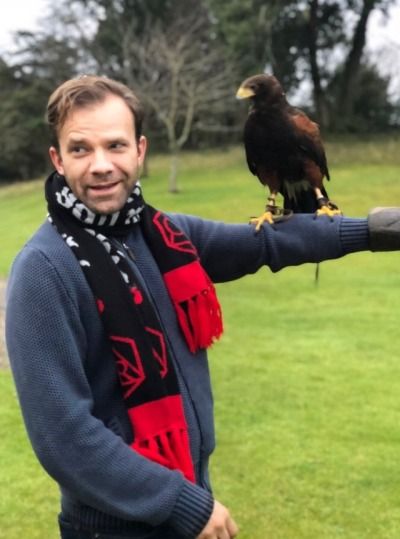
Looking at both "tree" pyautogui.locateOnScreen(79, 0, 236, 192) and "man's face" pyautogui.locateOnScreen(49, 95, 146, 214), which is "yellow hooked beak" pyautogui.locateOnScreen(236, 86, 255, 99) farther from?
"tree" pyautogui.locateOnScreen(79, 0, 236, 192)

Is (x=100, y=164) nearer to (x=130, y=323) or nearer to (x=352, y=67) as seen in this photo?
(x=130, y=323)

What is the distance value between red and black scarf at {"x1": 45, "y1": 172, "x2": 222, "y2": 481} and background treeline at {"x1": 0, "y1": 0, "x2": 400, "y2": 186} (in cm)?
2040

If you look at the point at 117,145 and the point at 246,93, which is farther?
the point at 246,93

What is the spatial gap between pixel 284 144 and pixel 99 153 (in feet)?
2.99

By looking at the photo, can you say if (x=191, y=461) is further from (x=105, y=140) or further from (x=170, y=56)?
(x=170, y=56)

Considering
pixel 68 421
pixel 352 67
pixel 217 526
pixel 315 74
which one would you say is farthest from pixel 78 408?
pixel 352 67

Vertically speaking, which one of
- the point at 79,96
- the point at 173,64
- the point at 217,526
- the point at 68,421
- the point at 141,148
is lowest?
the point at 173,64

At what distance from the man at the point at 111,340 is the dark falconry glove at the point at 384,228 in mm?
475

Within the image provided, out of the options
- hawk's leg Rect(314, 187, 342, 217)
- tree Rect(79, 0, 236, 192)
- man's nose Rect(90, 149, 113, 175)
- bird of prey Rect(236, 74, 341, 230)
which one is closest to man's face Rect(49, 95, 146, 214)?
man's nose Rect(90, 149, 113, 175)

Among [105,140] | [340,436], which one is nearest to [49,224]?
[105,140]

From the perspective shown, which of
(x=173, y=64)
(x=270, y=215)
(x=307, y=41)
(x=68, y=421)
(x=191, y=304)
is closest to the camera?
(x=68, y=421)

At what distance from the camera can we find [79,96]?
59.6 inches

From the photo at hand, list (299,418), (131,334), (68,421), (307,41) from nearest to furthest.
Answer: (68,421) → (131,334) → (299,418) → (307,41)

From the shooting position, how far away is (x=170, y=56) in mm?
23891
